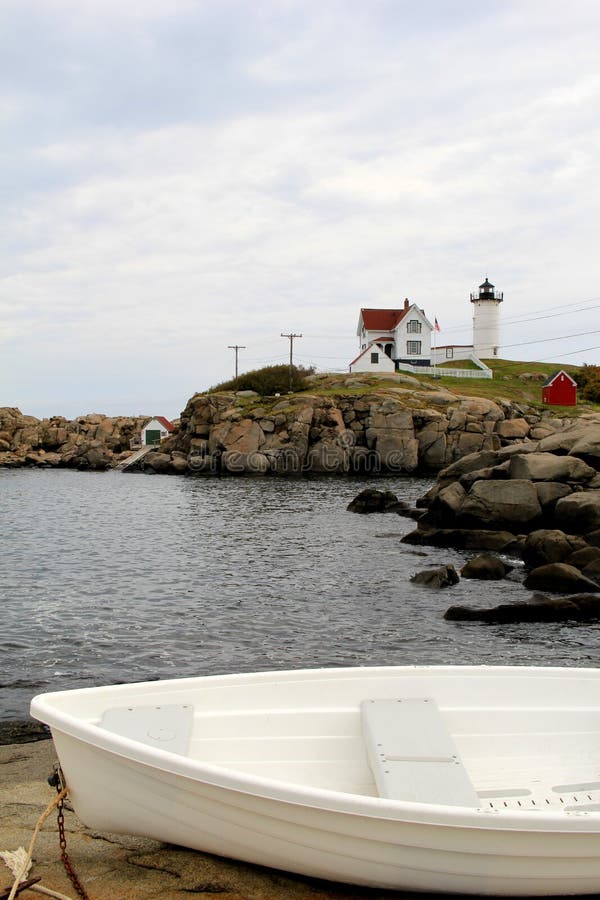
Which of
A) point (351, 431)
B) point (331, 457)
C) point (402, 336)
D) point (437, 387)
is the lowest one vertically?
point (331, 457)

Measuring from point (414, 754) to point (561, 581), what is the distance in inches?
608

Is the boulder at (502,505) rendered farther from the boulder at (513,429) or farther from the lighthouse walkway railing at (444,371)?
the lighthouse walkway railing at (444,371)

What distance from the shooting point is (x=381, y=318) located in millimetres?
93188

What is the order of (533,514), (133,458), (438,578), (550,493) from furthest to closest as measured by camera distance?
(133,458) → (550,493) → (533,514) → (438,578)

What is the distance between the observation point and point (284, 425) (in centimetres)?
6781

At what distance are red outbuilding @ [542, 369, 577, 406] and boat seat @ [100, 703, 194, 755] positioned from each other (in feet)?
252

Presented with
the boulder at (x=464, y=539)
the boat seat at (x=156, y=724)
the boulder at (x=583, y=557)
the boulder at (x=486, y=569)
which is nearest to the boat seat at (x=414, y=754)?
the boat seat at (x=156, y=724)

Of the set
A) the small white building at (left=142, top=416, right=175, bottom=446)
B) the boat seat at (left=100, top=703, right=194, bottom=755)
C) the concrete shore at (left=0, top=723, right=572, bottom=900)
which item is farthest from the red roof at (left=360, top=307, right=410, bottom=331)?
the concrete shore at (left=0, top=723, right=572, bottom=900)

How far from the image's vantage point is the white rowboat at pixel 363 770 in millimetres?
5664

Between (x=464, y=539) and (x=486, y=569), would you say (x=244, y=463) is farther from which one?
(x=486, y=569)

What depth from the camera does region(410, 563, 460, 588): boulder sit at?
2214 centimetres

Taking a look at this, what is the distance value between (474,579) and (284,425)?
149ft

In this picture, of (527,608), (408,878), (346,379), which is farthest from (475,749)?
(346,379)

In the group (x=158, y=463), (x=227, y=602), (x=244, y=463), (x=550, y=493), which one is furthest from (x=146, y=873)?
(x=158, y=463)
